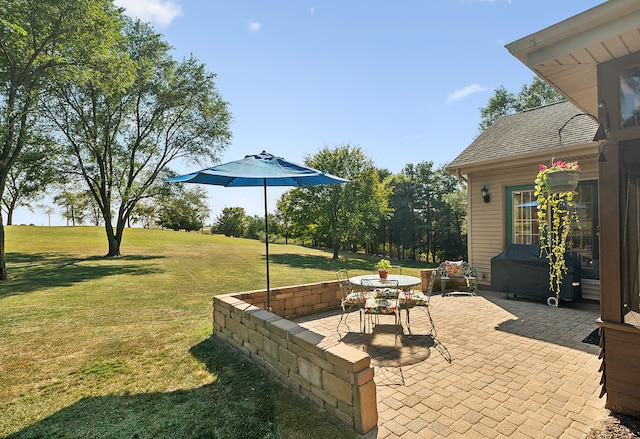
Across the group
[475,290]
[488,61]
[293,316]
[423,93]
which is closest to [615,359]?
[293,316]

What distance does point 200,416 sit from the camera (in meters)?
2.72

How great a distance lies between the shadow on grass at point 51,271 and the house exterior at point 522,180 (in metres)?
11.0

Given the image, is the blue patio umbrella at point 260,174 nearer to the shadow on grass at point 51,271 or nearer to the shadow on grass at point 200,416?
the shadow on grass at point 200,416

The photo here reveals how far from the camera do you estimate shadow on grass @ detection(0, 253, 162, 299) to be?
8891 millimetres

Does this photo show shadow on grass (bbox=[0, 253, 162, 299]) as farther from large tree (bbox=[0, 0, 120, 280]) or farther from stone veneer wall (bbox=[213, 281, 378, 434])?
stone veneer wall (bbox=[213, 281, 378, 434])

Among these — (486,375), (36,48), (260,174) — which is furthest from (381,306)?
(36,48)

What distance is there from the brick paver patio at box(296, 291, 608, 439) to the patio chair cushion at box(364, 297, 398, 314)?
50 cm

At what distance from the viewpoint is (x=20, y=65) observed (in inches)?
405

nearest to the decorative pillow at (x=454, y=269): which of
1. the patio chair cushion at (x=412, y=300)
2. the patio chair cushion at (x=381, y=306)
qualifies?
the patio chair cushion at (x=412, y=300)

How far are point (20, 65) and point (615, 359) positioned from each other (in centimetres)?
1545

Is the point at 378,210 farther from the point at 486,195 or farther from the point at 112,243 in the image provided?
the point at 112,243

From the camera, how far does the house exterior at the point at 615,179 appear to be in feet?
8.16

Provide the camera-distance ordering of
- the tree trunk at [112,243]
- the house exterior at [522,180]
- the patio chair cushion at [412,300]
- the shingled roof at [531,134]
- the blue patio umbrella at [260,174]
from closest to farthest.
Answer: the blue patio umbrella at [260,174]
the patio chair cushion at [412,300]
the house exterior at [522,180]
the shingled roof at [531,134]
the tree trunk at [112,243]

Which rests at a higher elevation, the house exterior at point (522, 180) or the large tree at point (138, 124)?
the large tree at point (138, 124)
